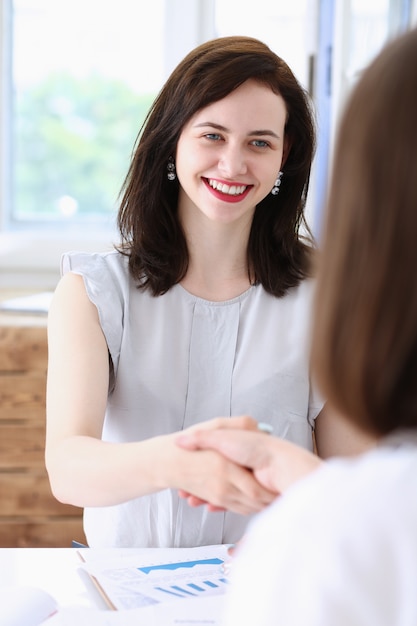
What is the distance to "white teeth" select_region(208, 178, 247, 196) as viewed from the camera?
1559 millimetres

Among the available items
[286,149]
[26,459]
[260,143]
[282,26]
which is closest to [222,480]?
[260,143]

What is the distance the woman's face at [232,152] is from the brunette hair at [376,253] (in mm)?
891

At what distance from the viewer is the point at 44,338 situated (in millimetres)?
2432

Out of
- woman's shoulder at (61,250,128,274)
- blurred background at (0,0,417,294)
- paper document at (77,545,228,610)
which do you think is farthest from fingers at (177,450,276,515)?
blurred background at (0,0,417,294)

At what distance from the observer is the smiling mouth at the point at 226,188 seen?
5.11 ft

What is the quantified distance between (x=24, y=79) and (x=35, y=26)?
193 mm

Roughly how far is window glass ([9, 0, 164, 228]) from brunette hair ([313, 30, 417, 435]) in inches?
104

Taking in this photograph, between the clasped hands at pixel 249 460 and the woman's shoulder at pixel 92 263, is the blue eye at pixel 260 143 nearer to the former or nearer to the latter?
the woman's shoulder at pixel 92 263

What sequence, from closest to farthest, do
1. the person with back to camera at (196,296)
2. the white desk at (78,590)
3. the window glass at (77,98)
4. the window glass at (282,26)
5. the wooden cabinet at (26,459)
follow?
the white desk at (78,590)
the person with back to camera at (196,296)
the wooden cabinet at (26,459)
the window glass at (282,26)
the window glass at (77,98)

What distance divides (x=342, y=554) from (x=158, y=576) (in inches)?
27.3

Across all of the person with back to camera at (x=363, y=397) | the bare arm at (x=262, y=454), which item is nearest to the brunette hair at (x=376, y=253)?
the person with back to camera at (x=363, y=397)

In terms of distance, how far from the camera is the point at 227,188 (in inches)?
61.4

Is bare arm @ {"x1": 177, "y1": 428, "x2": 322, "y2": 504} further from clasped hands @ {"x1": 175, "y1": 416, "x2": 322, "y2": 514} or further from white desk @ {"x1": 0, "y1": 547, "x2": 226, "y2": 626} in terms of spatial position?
white desk @ {"x1": 0, "y1": 547, "x2": 226, "y2": 626}

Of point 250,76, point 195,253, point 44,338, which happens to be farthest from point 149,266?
point 44,338
